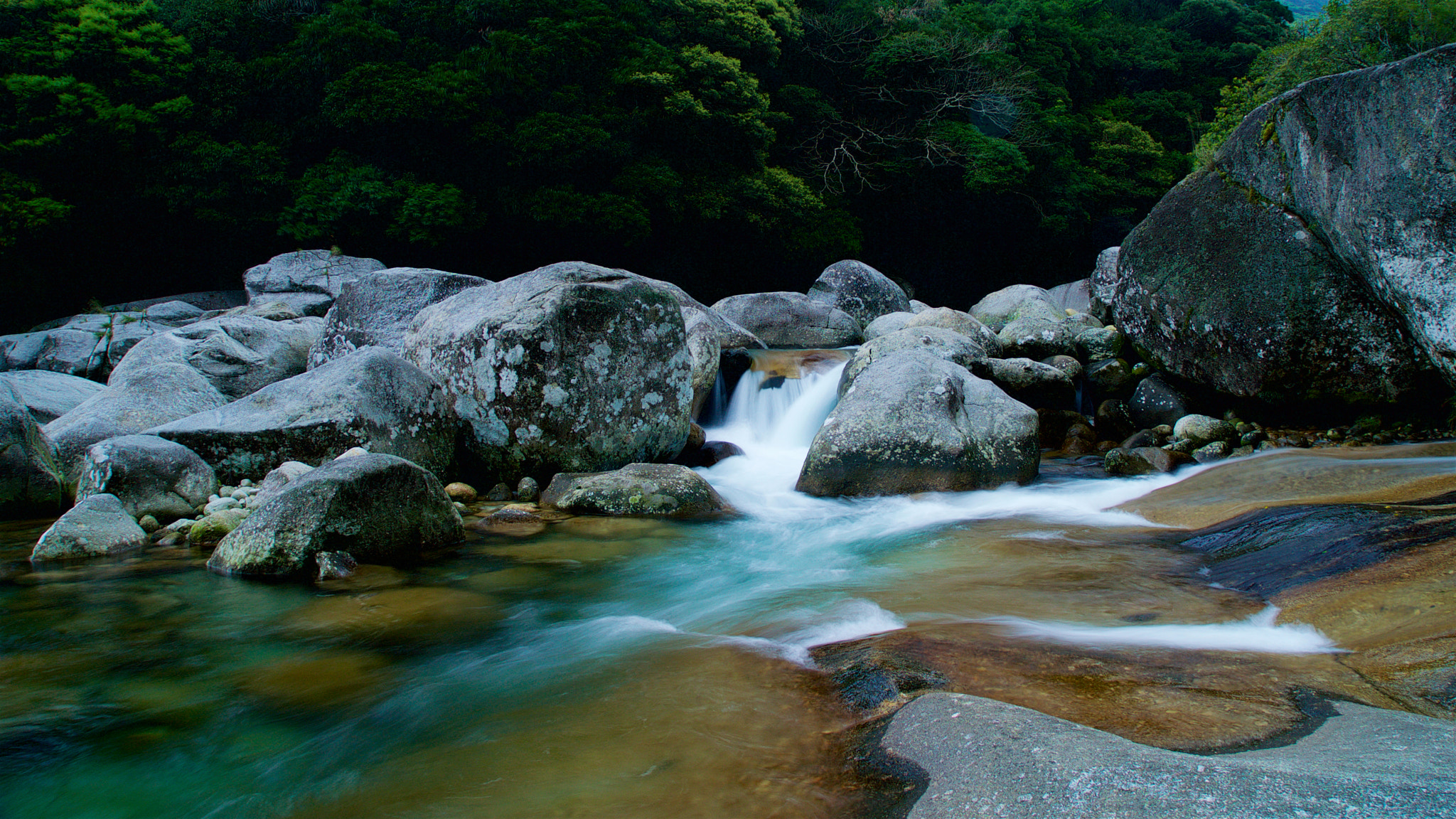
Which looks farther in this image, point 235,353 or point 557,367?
point 235,353

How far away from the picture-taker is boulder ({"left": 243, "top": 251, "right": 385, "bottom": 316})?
1755 centimetres

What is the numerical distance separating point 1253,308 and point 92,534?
10.2 m

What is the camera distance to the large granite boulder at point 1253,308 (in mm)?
7406

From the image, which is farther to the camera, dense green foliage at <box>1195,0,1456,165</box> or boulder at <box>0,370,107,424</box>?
dense green foliage at <box>1195,0,1456,165</box>

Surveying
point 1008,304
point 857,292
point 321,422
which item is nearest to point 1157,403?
point 321,422

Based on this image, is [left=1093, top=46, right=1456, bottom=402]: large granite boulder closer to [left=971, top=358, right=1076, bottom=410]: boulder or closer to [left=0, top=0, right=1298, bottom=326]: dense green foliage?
[left=971, top=358, right=1076, bottom=410]: boulder

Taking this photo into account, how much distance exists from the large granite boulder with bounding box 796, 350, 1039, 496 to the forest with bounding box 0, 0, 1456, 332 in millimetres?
11703

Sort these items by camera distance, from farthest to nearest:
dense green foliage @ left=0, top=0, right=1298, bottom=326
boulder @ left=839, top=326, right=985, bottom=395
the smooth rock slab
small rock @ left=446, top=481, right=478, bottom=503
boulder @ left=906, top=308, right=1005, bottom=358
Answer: dense green foliage @ left=0, top=0, right=1298, bottom=326 → boulder @ left=906, top=308, right=1005, bottom=358 → boulder @ left=839, top=326, right=985, bottom=395 → small rock @ left=446, top=481, right=478, bottom=503 → the smooth rock slab

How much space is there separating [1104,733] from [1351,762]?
49cm

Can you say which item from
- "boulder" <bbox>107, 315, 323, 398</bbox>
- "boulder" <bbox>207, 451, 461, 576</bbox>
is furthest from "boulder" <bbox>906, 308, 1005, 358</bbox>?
"boulder" <bbox>107, 315, 323, 398</bbox>

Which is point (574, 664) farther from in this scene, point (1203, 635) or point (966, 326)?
point (966, 326)

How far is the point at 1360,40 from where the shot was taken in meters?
17.1

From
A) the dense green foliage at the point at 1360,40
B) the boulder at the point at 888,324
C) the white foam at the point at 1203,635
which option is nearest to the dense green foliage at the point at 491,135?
the dense green foliage at the point at 1360,40

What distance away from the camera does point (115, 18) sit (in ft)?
66.5
